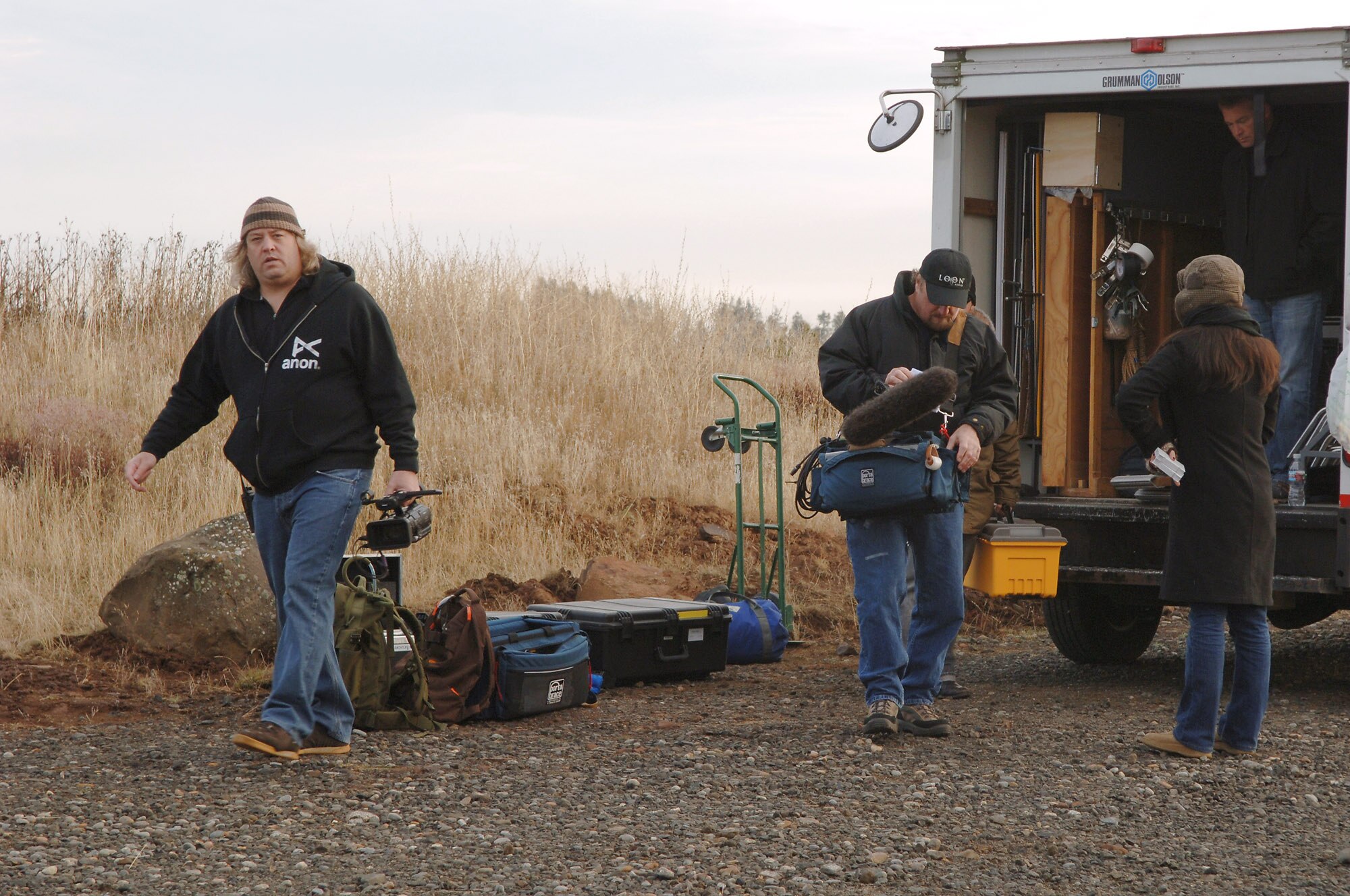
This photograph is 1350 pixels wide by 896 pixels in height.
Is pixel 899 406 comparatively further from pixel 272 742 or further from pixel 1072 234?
pixel 1072 234

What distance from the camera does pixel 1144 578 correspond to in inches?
247

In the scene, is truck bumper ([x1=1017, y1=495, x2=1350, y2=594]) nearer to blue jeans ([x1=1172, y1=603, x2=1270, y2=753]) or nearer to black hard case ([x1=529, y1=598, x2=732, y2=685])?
blue jeans ([x1=1172, y1=603, x2=1270, y2=753])

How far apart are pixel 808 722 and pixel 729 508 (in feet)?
18.4

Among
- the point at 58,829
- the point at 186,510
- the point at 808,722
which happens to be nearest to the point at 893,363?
the point at 808,722

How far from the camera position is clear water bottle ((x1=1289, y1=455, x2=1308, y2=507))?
6.32m

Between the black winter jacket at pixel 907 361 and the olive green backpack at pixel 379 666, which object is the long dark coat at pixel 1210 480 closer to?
the black winter jacket at pixel 907 361

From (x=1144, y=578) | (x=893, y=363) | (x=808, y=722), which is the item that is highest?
(x=893, y=363)

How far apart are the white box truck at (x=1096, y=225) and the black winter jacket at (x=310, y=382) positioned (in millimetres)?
2699

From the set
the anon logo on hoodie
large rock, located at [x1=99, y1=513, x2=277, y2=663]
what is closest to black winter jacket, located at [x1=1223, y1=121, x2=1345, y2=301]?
the anon logo on hoodie

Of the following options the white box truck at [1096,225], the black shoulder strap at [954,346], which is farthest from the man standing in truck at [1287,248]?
the black shoulder strap at [954,346]

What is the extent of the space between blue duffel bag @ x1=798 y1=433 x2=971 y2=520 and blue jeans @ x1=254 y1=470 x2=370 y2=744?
5.25 feet

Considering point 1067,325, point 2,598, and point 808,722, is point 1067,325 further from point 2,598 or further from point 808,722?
point 2,598

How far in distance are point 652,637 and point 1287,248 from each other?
342 cm

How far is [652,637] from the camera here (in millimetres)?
6906
